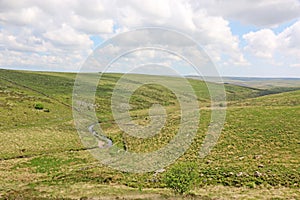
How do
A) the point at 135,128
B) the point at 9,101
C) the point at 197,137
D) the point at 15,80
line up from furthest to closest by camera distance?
the point at 15,80
the point at 9,101
the point at 135,128
the point at 197,137

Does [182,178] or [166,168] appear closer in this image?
[182,178]

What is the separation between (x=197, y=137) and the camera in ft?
143

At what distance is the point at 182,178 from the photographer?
24.0 metres

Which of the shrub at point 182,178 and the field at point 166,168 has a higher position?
the shrub at point 182,178

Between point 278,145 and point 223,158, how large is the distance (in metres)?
8.28

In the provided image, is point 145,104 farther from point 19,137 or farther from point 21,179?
point 21,179

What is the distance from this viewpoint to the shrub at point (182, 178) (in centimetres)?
2392

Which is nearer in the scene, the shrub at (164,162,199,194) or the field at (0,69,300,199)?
the shrub at (164,162,199,194)

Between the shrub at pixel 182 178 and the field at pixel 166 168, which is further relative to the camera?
the field at pixel 166 168

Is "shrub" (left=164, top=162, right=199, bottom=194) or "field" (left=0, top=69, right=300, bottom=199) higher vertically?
"shrub" (left=164, top=162, right=199, bottom=194)

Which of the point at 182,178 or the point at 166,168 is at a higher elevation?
the point at 182,178

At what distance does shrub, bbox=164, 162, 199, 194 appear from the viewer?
23.9 meters

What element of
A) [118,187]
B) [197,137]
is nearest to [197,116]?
[197,137]

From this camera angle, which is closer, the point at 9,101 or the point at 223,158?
the point at 223,158
